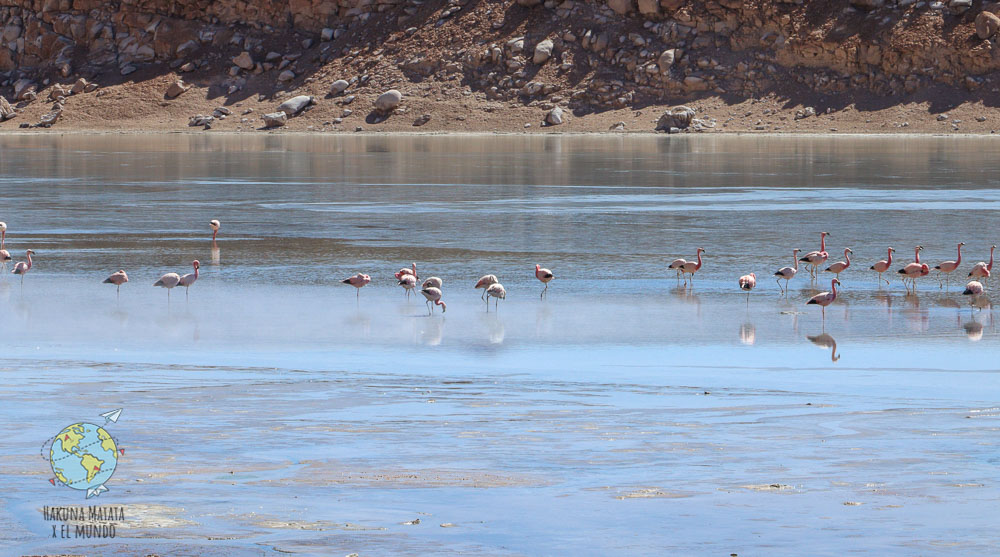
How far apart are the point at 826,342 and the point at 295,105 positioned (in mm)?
73090

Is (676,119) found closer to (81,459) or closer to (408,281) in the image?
(408,281)

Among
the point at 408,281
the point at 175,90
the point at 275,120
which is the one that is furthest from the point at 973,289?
the point at 175,90

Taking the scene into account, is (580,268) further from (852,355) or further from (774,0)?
(774,0)

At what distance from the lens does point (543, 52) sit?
278 feet

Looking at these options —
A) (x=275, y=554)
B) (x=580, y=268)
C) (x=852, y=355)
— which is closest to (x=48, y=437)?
(x=275, y=554)

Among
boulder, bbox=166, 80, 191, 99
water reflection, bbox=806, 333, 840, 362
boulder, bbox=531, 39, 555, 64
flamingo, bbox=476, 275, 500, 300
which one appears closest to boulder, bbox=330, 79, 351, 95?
boulder, bbox=166, 80, 191, 99

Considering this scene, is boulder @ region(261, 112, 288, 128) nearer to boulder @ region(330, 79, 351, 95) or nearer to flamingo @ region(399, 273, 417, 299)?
boulder @ region(330, 79, 351, 95)

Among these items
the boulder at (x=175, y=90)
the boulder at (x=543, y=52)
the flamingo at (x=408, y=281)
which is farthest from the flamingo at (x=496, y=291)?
the boulder at (x=175, y=90)

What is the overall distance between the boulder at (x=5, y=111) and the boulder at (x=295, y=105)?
19094 millimetres

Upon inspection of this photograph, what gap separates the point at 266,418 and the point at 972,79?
75.8 metres

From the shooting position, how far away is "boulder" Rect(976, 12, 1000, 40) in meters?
79.4

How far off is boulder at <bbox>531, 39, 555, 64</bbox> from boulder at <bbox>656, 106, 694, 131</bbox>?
36.8 feet

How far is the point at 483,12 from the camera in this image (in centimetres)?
9025

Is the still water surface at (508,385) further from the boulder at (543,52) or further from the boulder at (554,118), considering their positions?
the boulder at (543,52)
